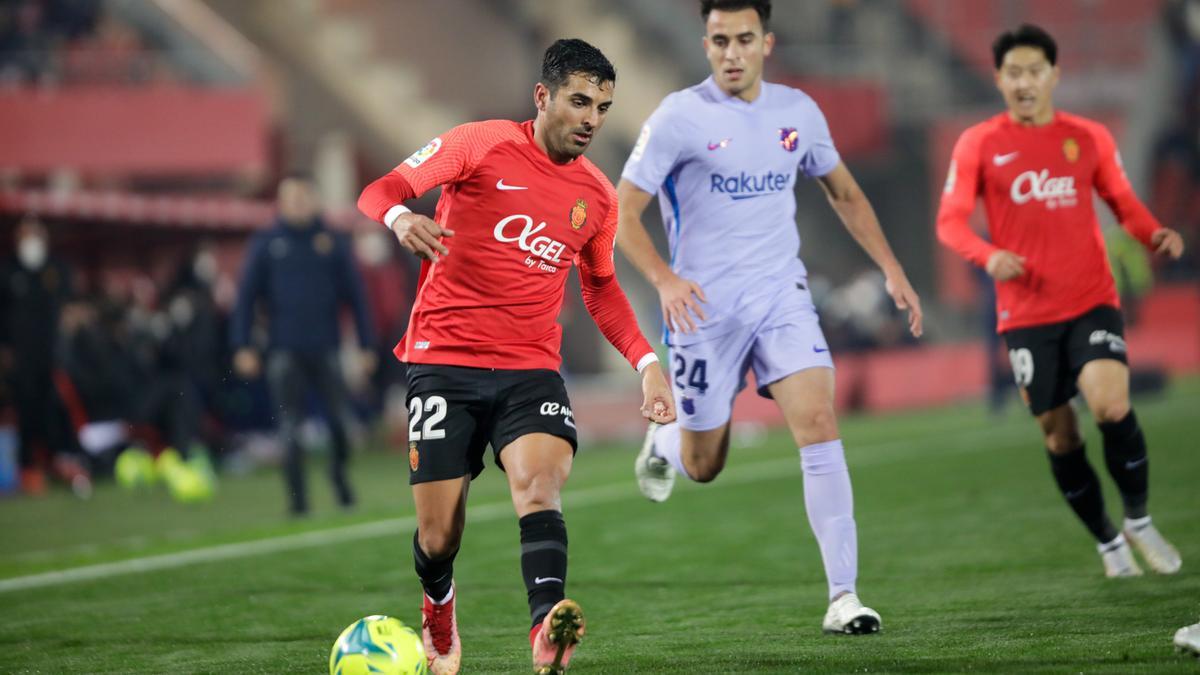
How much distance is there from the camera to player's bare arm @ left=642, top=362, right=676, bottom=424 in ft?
18.7

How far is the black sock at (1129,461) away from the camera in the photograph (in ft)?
25.6

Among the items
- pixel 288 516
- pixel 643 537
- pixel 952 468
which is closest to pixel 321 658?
pixel 643 537

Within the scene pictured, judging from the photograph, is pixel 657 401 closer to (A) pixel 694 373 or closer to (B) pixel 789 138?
(A) pixel 694 373

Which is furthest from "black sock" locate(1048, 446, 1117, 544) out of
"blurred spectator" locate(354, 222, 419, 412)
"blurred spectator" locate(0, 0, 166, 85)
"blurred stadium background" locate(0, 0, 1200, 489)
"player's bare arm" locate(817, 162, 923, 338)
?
"blurred spectator" locate(0, 0, 166, 85)

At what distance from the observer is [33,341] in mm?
15477

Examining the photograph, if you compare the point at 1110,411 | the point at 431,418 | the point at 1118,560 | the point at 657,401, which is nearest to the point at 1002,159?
the point at 1110,411

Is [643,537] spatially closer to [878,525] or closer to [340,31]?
[878,525]

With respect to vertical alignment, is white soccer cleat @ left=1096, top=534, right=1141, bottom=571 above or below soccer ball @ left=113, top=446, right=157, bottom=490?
above

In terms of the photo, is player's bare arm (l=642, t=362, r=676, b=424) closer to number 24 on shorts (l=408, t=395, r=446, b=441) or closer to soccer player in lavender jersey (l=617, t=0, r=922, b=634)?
Answer: number 24 on shorts (l=408, t=395, r=446, b=441)

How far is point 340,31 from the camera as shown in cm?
2947

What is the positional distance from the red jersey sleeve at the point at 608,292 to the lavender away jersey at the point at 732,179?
0.82 meters

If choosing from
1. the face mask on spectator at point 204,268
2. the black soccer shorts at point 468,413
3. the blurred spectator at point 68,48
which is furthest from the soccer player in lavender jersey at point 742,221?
the blurred spectator at point 68,48

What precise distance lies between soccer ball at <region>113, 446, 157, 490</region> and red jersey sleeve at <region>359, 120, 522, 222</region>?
411 inches

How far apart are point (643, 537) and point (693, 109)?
12.6ft
